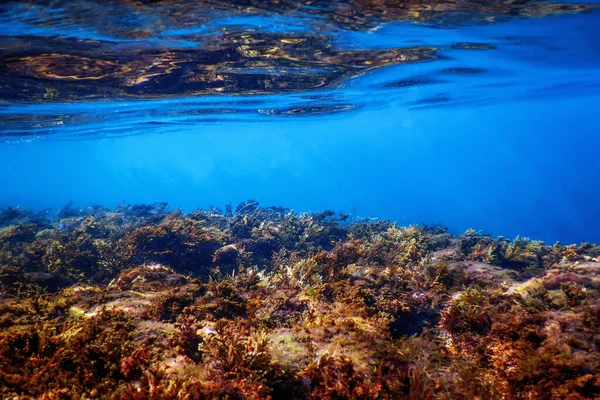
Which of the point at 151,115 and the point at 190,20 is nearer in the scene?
the point at 190,20

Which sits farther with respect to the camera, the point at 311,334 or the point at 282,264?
the point at 282,264

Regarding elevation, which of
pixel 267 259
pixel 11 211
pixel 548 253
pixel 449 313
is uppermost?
pixel 449 313

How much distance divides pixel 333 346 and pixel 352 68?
14.1 metres

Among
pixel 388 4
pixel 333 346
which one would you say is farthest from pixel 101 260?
pixel 388 4

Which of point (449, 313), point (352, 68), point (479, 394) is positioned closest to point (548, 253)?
point (449, 313)

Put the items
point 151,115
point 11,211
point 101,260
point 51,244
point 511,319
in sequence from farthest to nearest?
point 151,115 < point 11,211 < point 51,244 < point 101,260 < point 511,319

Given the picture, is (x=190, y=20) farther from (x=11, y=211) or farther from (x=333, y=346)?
(x=11, y=211)

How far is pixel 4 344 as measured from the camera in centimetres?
361

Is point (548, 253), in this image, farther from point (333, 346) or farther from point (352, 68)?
point (352, 68)

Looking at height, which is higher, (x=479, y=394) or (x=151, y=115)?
(x=479, y=394)

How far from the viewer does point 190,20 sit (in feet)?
31.5

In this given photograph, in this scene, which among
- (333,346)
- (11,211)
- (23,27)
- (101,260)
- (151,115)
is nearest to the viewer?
(333,346)

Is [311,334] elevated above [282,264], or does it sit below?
above

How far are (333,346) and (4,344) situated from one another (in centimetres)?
390
